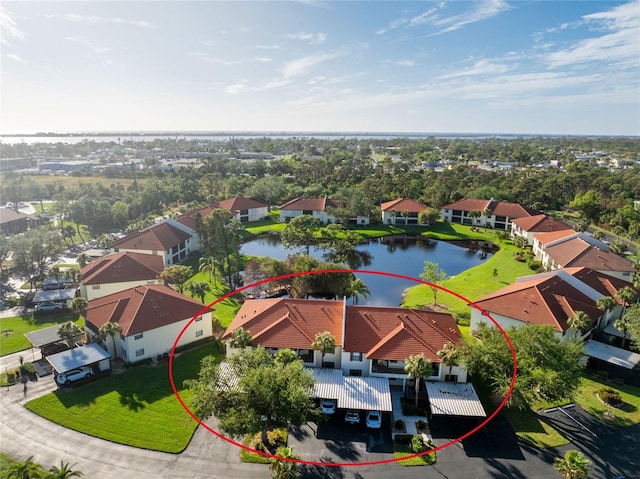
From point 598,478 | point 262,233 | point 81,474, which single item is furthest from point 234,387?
point 262,233

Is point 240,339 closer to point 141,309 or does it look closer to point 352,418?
point 352,418

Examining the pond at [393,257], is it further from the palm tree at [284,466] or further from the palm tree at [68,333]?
the palm tree at [68,333]

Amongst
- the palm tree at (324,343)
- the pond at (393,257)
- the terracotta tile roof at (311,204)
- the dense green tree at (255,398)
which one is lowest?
the pond at (393,257)

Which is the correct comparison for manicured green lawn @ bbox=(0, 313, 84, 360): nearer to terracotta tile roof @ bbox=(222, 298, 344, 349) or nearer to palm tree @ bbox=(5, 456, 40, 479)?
palm tree @ bbox=(5, 456, 40, 479)

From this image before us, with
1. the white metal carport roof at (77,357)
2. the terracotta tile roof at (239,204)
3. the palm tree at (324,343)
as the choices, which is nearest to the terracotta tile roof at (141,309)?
the white metal carport roof at (77,357)

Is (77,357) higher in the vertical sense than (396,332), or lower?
lower

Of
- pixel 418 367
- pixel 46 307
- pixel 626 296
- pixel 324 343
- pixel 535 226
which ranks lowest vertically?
pixel 46 307

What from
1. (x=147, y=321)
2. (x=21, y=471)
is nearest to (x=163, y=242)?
(x=147, y=321)

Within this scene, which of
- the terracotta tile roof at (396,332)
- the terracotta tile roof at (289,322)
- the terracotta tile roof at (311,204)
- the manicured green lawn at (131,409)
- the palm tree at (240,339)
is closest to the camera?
the manicured green lawn at (131,409)
